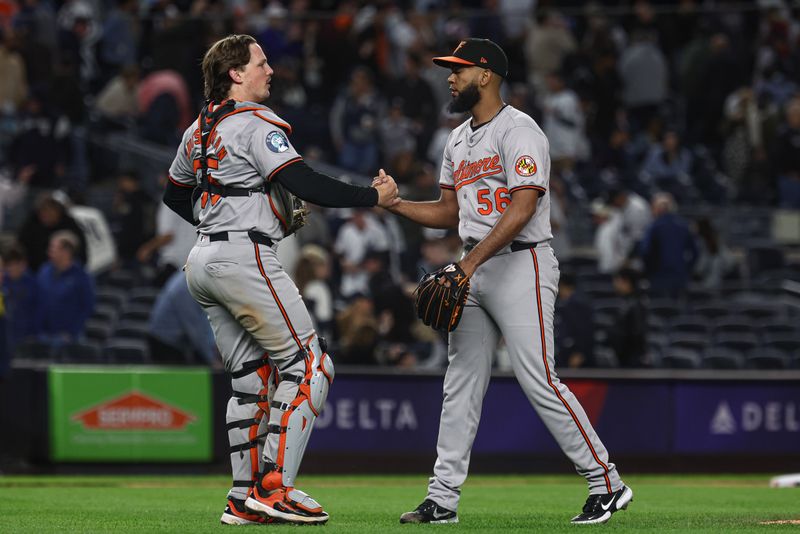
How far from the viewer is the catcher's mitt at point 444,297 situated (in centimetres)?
676

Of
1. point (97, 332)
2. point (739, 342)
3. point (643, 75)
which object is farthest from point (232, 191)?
point (643, 75)

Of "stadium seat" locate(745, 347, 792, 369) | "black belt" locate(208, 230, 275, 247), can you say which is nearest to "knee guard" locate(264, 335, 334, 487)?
"black belt" locate(208, 230, 275, 247)

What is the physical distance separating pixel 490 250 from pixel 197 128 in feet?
4.72

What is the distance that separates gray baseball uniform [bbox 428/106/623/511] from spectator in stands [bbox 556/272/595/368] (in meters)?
7.00

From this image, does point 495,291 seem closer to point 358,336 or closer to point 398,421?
point 398,421

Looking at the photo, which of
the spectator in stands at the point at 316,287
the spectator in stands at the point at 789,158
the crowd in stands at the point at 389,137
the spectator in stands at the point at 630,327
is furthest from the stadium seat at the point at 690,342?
the spectator in stands at the point at 316,287

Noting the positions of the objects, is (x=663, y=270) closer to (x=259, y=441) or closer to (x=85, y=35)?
(x=85, y=35)

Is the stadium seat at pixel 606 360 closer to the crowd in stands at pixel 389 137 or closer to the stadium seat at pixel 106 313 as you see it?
the crowd in stands at pixel 389 137

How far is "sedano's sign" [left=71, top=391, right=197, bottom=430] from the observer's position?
1309 cm

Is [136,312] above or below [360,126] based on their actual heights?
below

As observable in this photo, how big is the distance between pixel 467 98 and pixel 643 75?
13093 millimetres

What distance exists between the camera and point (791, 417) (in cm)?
1395

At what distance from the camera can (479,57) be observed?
23.0 feet

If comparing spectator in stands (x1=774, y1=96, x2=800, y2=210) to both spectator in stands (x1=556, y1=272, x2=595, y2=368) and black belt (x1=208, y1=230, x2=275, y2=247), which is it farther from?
black belt (x1=208, y1=230, x2=275, y2=247)
